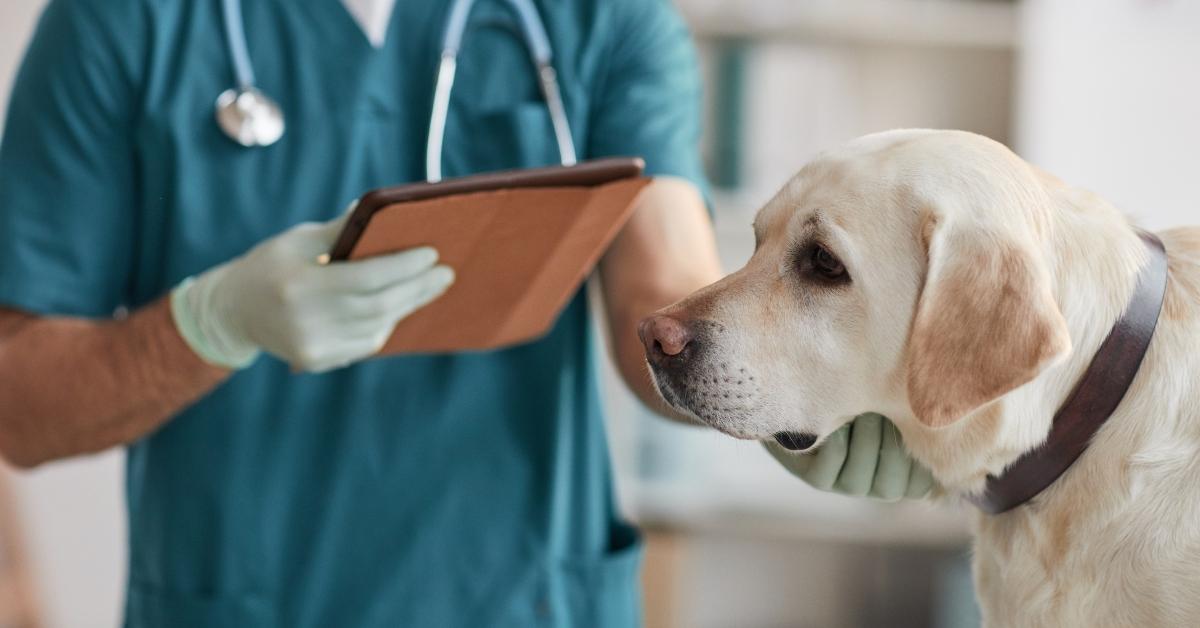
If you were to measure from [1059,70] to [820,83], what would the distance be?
44 centimetres

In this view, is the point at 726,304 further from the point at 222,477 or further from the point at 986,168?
the point at 222,477

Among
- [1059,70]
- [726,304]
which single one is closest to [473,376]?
[726,304]

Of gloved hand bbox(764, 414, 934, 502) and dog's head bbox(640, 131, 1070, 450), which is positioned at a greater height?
dog's head bbox(640, 131, 1070, 450)

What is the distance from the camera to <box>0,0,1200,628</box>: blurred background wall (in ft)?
6.60

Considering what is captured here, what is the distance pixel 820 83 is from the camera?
2178 mm

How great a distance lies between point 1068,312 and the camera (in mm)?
644

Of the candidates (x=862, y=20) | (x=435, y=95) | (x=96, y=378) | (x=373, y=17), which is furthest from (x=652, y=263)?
(x=862, y=20)

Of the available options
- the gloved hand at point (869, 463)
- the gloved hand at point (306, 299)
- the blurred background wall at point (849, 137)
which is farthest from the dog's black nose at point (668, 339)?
the blurred background wall at point (849, 137)

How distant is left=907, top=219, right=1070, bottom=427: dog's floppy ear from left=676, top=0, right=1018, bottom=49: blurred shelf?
1.54m

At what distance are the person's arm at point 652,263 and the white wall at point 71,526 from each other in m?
1.39

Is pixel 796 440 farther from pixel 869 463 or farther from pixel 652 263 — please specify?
pixel 652 263

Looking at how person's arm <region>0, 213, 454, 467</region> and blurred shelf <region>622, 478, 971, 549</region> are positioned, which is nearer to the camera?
person's arm <region>0, 213, 454, 467</region>

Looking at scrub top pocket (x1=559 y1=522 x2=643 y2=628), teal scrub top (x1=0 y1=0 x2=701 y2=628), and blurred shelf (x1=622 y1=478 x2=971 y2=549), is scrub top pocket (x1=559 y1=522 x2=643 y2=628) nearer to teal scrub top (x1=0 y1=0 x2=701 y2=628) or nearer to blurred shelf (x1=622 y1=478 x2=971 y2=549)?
teal scrub top (x1=0 y1=0 x2=701 y2=628)

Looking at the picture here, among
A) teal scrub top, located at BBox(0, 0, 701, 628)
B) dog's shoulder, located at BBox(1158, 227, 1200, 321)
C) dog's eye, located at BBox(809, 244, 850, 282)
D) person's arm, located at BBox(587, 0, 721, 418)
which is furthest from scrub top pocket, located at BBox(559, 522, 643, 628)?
dog's shoulder, located at BBox(1158, 227, 1200, 321)
